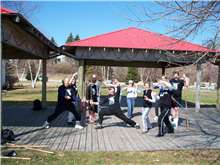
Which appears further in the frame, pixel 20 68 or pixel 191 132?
pixel 20 68

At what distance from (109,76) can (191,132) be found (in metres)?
54.6

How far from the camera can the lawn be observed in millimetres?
7712

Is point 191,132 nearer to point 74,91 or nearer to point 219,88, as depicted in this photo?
point 74,91

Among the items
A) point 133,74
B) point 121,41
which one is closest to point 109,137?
point 121,41

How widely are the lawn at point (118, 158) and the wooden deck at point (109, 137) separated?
1.94 ft

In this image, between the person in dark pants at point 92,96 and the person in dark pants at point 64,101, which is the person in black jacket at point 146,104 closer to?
the person in dark pants at point 64,101

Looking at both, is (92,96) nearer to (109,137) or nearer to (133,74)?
(109,137)

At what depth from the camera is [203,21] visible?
6.51 m

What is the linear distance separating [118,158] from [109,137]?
2.72 metres

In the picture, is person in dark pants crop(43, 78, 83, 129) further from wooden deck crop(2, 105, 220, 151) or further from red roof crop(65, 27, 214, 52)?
red roof crop(65, 27, 214, 52)

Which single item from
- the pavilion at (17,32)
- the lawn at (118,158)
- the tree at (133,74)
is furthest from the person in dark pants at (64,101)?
the tree at (133,74)

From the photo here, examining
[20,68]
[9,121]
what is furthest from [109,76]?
[9,121]

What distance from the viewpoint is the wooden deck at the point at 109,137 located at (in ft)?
31.3

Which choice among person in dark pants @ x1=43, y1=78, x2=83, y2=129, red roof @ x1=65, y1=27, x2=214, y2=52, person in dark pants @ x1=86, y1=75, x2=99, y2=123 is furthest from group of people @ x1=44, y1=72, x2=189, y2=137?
red roof @ x1=65, y1=27, x2=214, y2=52
